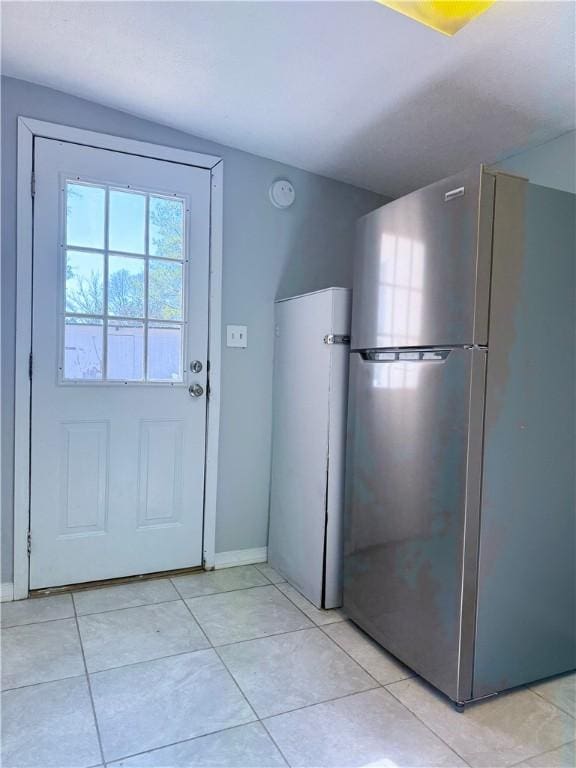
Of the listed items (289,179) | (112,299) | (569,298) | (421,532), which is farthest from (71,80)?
(421,532)

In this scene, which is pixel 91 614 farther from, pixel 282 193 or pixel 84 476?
pixel 282 193

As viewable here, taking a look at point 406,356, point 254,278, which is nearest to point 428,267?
point 406,356

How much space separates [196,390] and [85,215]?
950mm

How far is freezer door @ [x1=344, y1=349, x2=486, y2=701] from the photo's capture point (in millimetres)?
1523

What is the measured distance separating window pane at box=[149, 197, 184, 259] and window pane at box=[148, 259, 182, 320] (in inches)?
2.2

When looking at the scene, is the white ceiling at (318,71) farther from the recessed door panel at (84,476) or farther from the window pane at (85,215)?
the recessed door panel at (84,476)

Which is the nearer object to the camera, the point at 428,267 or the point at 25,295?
the point at 428,267

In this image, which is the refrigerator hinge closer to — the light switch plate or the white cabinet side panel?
the white cabinet side panel

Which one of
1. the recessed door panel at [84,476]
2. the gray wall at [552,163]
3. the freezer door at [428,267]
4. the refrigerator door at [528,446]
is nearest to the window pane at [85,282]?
the recessed door panel at [84,476]

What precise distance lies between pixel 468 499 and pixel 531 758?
27.3 inches

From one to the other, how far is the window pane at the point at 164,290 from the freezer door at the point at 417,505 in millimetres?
967

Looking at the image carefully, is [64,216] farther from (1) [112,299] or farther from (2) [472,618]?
(2) [472,618]

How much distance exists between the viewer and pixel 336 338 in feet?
7.05

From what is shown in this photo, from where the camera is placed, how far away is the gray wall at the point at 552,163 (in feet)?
6.83
